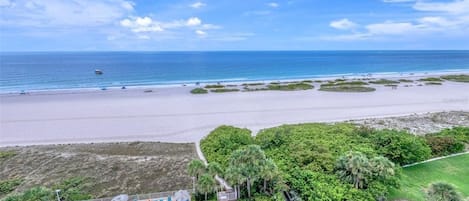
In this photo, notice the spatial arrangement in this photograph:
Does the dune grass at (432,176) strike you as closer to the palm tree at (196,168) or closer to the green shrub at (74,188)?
the palm tree at (196,168)

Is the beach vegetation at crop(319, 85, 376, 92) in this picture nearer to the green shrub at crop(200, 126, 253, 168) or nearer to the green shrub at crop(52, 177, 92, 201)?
the green shrub at crop(200, 126, 253, 168)

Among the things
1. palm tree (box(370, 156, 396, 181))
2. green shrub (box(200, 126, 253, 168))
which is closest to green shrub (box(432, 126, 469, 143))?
palm tree (box(370, 156, 396, 181))

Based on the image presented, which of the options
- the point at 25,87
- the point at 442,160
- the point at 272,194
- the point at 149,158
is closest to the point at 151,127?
the point at 149,158

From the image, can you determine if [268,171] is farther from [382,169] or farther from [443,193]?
[443,193]

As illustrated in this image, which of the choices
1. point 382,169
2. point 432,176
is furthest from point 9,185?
point 432,176

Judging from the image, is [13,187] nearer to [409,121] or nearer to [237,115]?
[237,115]

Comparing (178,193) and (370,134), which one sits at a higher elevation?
(370,134)
